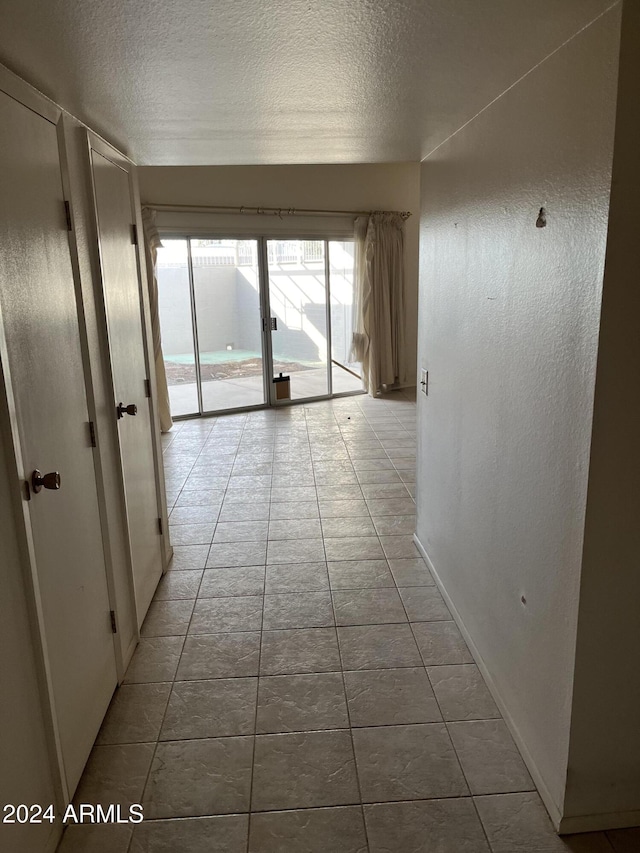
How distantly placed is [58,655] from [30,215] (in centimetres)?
122

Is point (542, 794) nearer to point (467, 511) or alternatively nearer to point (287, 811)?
point (287, 811)

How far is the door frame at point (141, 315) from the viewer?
80.7 inches

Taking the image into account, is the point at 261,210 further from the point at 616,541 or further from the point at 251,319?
the point at 616,541

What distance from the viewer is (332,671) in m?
2.23

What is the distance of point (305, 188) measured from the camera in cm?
668

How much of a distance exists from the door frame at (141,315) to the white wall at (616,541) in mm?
1674

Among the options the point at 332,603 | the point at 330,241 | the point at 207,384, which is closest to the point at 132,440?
the point at 332,603

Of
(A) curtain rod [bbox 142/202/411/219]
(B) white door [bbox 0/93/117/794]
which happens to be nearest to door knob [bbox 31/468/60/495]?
(B) white door [bbox 0/93/117/794]

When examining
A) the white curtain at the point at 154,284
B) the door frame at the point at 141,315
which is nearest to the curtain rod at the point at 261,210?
the white curtain at the point at 154,284

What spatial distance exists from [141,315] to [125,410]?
0.63 meters

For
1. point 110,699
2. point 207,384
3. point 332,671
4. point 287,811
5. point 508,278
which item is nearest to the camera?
point 287,811

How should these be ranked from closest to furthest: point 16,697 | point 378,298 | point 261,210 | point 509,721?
point 16,697
point 509,721
point 261,210
point 378,298

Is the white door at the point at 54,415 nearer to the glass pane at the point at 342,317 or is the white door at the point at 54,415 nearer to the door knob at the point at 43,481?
the door knob at the point at 43,481

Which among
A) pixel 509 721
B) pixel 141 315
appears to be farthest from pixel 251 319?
pixel 509 721
